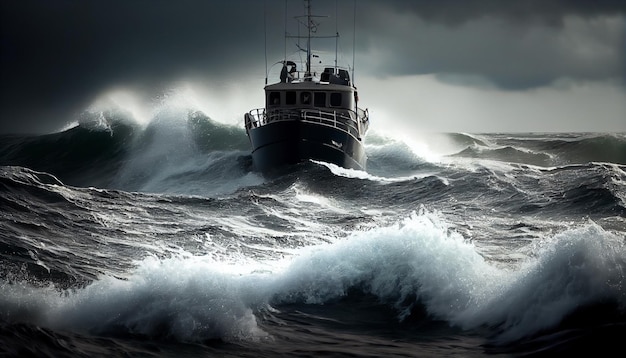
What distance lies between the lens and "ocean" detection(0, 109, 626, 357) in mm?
6957

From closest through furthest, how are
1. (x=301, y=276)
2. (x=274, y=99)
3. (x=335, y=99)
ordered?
(x=301, y=276) < (x=335, y=99) < (x=274, y=99)

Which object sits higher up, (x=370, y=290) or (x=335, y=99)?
(x=335, y=99)

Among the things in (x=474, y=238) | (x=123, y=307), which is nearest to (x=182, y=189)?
(x=474, y=238)

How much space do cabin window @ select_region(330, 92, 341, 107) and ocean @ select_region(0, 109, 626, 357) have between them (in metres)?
9.42

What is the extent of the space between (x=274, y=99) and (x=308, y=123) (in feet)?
12.9

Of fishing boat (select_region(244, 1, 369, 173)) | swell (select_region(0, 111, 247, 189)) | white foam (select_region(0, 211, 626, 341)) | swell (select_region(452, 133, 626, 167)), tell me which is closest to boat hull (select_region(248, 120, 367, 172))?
fishing boat (select_region(244, 1, 369, 173))

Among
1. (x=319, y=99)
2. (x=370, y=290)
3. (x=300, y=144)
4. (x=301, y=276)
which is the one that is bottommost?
(x=370, y=290)

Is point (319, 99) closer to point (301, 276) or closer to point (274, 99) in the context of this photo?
point (274, 99)

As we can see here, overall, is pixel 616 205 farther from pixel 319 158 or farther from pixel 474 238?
pixel 319 158

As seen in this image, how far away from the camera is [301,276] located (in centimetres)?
923

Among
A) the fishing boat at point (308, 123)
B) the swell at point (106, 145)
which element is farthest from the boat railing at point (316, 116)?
the swell at point (106, 145)

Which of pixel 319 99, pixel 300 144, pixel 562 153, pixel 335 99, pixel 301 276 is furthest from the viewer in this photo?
pixel 562 153

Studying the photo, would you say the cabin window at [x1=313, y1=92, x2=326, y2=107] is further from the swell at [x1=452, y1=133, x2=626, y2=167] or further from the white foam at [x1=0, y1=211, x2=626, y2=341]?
the white foam at [x1=0, y1=211, x2=626, y2=341]

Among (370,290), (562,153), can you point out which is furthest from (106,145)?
(370,290)
